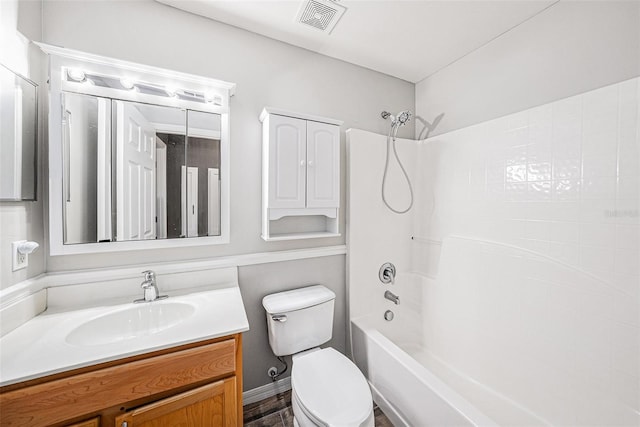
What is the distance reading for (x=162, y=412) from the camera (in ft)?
3.06

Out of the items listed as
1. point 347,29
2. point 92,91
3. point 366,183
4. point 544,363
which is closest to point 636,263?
point 544,363

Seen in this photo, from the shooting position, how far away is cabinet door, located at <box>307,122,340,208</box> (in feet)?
5.31

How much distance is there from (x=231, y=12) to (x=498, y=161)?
1.85m

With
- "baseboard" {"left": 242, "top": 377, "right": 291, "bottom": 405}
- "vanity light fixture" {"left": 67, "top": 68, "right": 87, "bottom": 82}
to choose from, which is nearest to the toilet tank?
"baseboard" {"left": 242, "top": 377, "right": 291, "bottom": 405}

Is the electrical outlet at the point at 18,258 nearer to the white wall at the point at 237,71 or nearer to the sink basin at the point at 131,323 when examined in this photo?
the white wall at the point at 237,71

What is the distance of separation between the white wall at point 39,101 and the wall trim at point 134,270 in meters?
0.04

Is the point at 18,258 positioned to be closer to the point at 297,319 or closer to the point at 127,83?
the point at 127,83

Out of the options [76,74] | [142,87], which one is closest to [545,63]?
[142,87]

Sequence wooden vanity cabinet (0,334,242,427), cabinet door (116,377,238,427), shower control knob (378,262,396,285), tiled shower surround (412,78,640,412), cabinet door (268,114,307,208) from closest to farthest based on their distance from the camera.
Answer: wooden vanity cabinet (0,334,242,427), cabinet door (116,377,238,427), tiled shower surround (412,78,640,412), cabinet door (268,114,307,208), shower control knob (378,262,396,285)

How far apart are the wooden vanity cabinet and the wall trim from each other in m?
0.43

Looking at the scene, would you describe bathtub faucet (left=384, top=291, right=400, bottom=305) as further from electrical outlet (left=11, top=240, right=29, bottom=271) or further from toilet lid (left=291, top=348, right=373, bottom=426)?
electrical outlet (left=11, top=240, right=29, bottom=271)

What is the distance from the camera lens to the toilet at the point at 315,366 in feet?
3.50

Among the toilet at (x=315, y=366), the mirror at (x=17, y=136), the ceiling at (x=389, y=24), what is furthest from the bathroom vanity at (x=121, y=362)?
the ceiling at (x=389, y=24)

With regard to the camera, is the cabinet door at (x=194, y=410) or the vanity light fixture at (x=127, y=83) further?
the vanity light fixture at (x=127, y=83)
